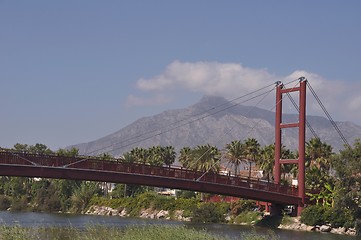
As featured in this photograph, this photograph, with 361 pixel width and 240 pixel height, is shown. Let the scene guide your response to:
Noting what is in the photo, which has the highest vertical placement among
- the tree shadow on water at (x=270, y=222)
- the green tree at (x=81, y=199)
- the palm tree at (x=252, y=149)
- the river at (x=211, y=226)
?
the palm tree at (x=252, y=149)

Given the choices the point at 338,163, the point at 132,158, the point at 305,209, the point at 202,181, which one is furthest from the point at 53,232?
the point at 132,158

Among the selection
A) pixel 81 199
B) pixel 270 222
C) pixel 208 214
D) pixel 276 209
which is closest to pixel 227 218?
pixel 208 214

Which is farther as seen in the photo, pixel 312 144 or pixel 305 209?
pixel 312 144

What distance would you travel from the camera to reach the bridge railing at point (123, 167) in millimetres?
61938

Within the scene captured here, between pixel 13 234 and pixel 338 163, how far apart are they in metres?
37.5

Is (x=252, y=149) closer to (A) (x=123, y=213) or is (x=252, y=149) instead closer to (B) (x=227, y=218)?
(A) (x=123, y=213)

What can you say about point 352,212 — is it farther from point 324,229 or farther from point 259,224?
point 259,224

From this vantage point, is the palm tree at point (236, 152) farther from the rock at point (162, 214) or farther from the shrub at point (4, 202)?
the shrub at point (4, 202)

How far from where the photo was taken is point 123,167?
6638cm

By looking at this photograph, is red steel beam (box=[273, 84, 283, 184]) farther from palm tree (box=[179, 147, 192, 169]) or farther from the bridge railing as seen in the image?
palm tree (box=[179, 147, 192, 169])

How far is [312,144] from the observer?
9325cm

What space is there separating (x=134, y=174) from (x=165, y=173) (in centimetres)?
374

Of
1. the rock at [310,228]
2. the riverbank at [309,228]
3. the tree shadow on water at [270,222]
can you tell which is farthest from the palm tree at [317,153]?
the rock at [310,228]

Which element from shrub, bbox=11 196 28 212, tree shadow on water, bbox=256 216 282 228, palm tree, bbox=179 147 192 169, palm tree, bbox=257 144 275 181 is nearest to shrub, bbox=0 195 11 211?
shrub, bbox=11 196 28 212
